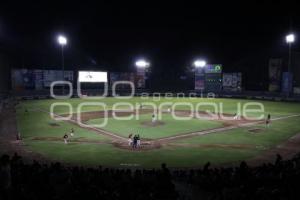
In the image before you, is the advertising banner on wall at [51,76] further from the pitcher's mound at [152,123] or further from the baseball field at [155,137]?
the pitcher's mound at [152,123]

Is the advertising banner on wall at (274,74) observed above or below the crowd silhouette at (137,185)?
above

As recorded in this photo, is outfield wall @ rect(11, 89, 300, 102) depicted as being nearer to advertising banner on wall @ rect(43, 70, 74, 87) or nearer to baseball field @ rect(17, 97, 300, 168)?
advertising banner on wall @ rect(43, 70, 74, 87)

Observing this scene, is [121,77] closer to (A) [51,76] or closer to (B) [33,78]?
(A) [51,76]

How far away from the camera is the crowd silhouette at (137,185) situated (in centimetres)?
1020

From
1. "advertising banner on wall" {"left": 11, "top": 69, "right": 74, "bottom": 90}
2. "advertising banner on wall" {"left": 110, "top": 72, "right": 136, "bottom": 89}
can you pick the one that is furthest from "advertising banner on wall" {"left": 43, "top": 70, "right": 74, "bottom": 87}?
"advertising banner on wall" {"left": 110, "top": 72, "right": 136, "bottom": 89}

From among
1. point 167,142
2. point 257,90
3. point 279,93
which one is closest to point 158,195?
point 167,142

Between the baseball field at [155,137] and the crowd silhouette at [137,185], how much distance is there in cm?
933

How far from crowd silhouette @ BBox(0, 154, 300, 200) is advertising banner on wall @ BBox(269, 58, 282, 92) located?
70074mm

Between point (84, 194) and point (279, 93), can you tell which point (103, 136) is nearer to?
point (84, 194)

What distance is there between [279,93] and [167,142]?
5640 cm

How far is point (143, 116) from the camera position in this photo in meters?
46.8

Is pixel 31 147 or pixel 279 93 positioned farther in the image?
pixel 279 93


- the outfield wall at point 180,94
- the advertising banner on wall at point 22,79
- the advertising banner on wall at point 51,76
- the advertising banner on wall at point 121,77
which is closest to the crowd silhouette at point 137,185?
the outfield wall at point 180,94

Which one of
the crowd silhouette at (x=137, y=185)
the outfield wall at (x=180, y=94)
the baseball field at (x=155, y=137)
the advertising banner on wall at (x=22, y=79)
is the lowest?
the baseball field at (x=155, y=137)
